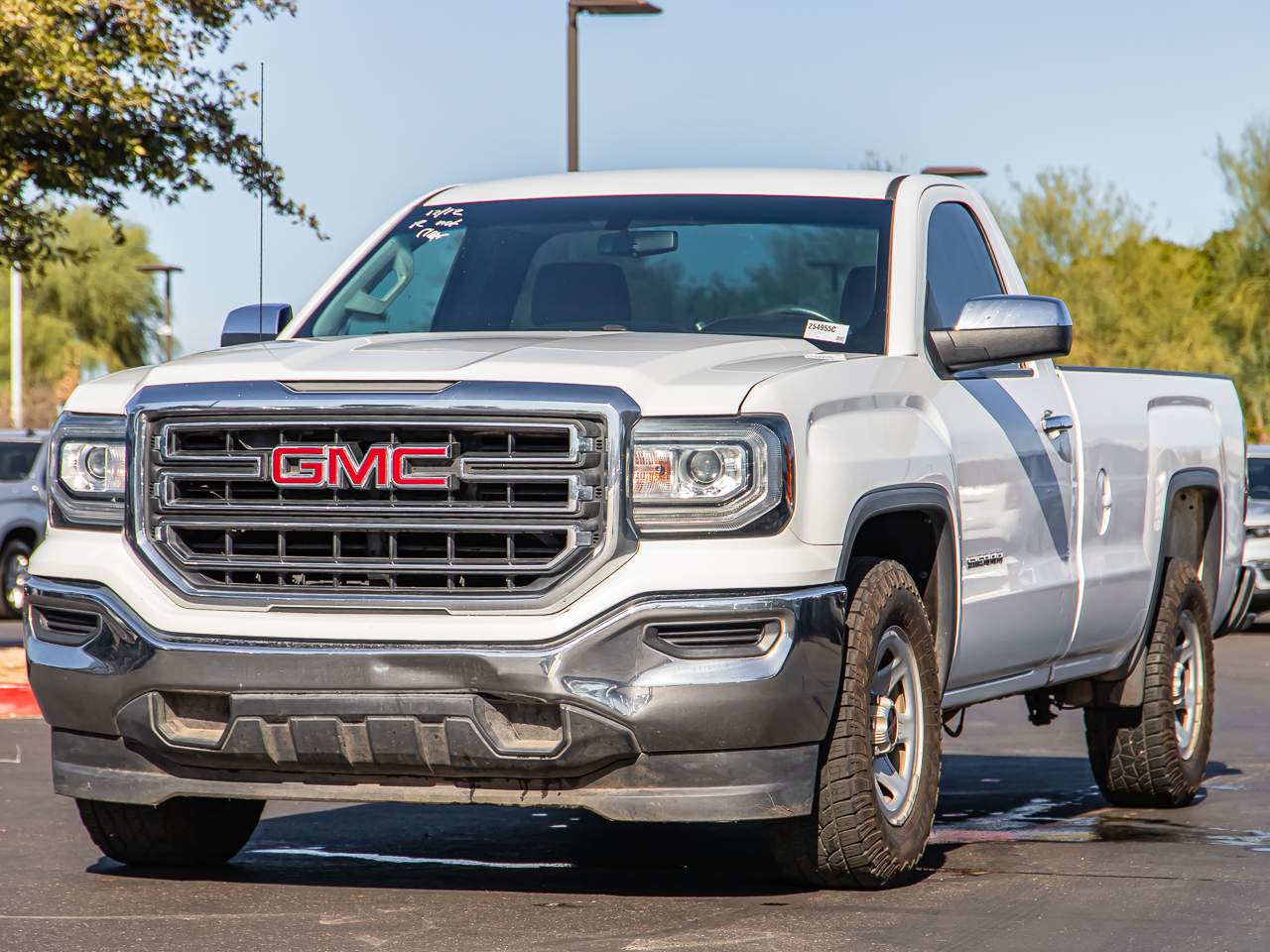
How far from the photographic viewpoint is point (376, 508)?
5.55 meters

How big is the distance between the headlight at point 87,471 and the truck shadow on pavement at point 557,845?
45.1 inches

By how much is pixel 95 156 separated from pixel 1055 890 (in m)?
8.55

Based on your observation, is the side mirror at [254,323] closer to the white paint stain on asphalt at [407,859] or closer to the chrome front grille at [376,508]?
the chrome front grille at [376,508]

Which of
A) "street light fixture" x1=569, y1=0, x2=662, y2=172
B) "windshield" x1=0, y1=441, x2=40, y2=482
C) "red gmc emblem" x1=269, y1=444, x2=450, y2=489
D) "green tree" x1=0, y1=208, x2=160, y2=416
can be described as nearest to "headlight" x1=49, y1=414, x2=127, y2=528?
"red gmc emblem" x1=269, y1=444, x2=450, y2=489

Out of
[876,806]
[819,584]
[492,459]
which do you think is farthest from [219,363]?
[876,806]

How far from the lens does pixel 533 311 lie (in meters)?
7.03

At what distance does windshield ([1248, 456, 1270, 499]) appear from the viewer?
20109 millimetres

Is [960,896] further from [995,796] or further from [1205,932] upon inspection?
[995,796]

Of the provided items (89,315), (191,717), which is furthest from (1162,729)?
(89,315)

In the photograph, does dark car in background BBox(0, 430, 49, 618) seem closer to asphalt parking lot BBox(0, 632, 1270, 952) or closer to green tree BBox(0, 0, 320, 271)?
green tree BBox(0, 0, 320, 271)

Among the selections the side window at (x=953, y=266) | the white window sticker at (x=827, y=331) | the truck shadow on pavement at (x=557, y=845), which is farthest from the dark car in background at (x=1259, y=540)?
the white window sticker at (x=827, y=331)

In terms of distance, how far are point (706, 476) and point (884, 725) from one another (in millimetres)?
1046

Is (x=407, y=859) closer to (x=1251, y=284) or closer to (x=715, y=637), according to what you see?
(x=715, y=637)

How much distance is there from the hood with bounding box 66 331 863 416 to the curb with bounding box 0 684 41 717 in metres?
5.72
